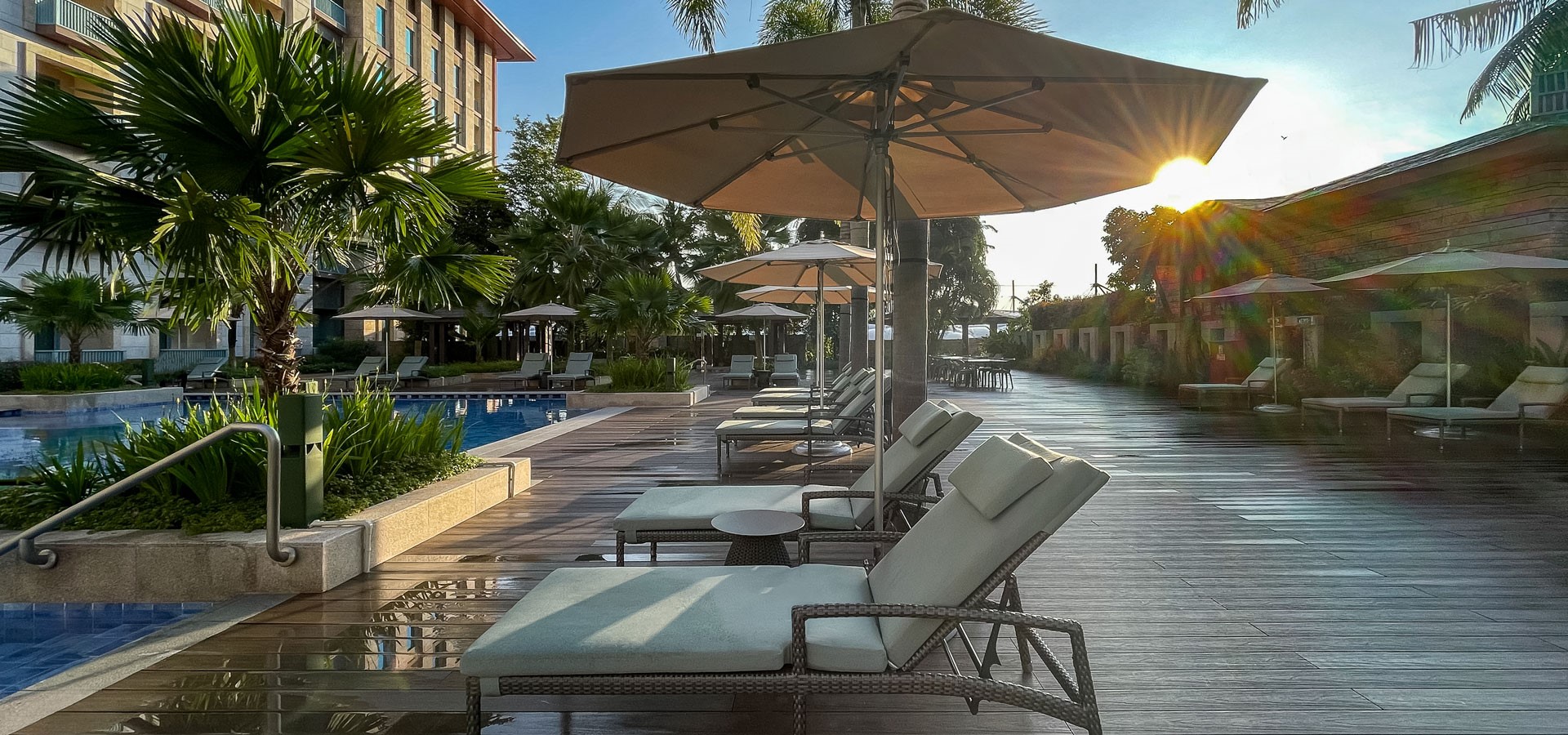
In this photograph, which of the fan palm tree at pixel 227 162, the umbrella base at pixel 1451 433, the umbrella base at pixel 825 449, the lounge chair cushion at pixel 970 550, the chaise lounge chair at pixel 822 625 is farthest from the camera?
the umbrella base at pixel 1451 433

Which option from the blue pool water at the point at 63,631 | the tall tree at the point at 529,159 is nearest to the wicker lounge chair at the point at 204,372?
the tall tree at the point at 529,159

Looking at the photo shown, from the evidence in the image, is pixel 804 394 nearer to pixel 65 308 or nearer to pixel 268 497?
pixel 268 497

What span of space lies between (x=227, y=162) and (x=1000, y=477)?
4429 millimetres

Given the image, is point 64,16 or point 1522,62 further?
point 64,16

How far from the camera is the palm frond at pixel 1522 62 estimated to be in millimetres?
11945

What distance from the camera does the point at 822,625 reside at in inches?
85.4

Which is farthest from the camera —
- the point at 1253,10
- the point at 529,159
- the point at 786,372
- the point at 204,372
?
the point at 529,159

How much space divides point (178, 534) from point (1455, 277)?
480 inches

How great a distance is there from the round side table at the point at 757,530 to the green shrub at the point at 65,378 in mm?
17204

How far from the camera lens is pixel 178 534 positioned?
12.0 ft

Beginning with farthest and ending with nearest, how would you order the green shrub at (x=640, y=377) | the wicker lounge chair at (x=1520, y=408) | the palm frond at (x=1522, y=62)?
the green shrub at (x=640, y=377) → the palm frond at (x=1522, y=62) → the wicker lounge chair at (x=1520, y=408)

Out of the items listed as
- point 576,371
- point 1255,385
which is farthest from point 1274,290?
point 576,371

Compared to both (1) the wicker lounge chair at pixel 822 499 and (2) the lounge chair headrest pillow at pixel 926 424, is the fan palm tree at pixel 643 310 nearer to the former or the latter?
(1) the wicker lounge chair at pixel 822 499

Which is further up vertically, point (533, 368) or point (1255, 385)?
point (533, 368)
